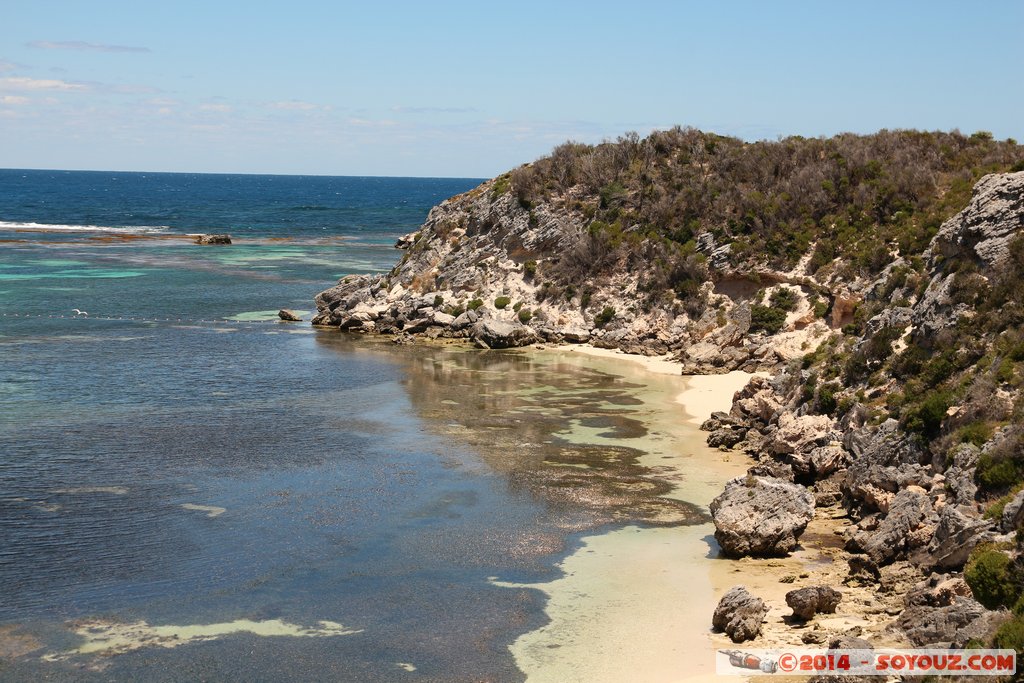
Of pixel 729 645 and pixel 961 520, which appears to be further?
pixel 961 520

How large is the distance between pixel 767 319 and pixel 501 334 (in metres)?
12.8

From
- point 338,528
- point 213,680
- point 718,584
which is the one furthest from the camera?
point 338,528

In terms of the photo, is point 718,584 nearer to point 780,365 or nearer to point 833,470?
point 833,470

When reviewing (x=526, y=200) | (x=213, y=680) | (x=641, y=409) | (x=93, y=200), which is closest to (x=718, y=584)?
(x=213, y=680)

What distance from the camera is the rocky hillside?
2261 centimetres

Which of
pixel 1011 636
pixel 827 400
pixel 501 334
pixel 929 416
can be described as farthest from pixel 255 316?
pixel 1011 636

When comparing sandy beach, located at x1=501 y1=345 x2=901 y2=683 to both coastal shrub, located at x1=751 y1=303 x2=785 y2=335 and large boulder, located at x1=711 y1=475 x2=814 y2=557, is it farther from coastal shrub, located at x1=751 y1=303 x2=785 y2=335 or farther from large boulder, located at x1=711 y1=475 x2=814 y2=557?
coastal shrub, located at x1=751 y1=303 x2=785 y2=335

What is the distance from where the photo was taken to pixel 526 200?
198ft

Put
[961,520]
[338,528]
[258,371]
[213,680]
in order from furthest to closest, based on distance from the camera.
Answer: [258,371] → [338,528] → [961,520] → [213,680]

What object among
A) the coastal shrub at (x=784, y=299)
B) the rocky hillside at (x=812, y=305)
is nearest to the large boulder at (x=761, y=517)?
the rocky hillside at (x=812, y=305)

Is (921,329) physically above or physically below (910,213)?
below

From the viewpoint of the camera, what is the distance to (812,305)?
1823 inches

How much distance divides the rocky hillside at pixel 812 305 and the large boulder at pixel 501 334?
0.12m

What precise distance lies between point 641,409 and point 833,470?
1055cm
